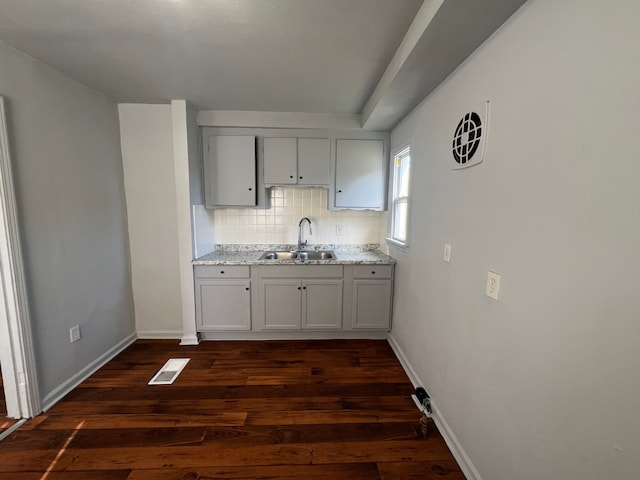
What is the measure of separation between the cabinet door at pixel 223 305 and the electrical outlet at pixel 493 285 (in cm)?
211

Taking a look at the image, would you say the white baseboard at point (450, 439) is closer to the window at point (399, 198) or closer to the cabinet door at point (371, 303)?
the cabinet door at point (371, 303)

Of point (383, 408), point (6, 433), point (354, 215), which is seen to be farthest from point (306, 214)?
point (6, 433)

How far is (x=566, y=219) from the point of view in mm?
867

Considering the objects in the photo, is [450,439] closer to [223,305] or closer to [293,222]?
[223,305]

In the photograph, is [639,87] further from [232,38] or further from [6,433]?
[6,433]

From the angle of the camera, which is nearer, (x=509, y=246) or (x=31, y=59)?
(x=509, y=246)

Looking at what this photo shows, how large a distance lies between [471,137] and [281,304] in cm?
218

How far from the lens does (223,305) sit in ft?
8.61

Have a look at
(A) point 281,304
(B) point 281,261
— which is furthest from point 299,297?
(B) point 281,261

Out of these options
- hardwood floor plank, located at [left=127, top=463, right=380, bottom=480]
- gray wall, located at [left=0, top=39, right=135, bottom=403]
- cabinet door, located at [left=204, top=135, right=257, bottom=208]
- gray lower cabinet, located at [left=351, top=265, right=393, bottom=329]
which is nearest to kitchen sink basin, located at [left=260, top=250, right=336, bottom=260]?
gray lower cabinet, located at [left=351, top=265, right=393, bottom=329]

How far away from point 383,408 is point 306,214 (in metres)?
2.12

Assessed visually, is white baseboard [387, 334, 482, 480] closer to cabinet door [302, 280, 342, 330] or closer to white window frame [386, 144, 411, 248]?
cabinet door [302, 280, 342, 330]

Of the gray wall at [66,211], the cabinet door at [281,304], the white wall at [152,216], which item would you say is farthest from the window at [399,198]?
the gray wall at [66,211]

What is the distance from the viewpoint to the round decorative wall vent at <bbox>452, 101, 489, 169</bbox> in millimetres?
1285
